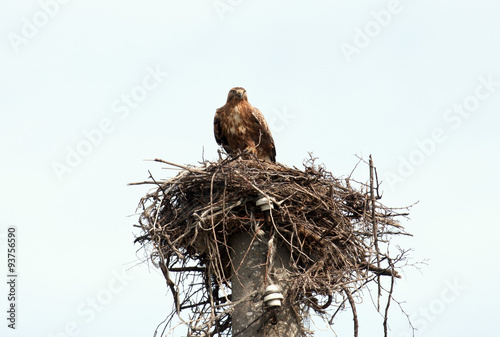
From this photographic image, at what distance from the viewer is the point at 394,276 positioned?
322 inches

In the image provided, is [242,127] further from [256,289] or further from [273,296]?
[273,296]

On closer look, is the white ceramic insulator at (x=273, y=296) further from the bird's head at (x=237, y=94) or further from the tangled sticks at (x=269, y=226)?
the bird's head at (x=237, y=94)

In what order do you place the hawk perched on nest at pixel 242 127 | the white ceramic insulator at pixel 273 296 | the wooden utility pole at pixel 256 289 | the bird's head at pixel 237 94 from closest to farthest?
→ the white ceramic insulator at pixel 273 296 < the wooden utility pole at pixel 256 289 < the hawk perched on nest at pixel 242 127 < the bird's head at pixel 237 94

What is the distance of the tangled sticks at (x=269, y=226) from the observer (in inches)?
301

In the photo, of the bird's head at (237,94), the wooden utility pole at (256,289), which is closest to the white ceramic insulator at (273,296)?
the wooden utility pole at (256,289)

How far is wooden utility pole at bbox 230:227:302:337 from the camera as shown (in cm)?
729

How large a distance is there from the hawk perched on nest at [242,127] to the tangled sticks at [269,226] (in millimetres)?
1900

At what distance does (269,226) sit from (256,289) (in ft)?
2.34

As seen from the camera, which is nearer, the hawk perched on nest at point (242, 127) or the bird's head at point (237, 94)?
the hawk perched on nest at point (242, 127)

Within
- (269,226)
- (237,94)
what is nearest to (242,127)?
(237,94)

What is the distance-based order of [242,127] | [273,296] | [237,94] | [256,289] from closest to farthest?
[273,296]
[256,289]
[242,127]
[237,94]

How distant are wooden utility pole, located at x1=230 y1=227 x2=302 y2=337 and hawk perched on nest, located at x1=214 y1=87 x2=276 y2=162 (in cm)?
273

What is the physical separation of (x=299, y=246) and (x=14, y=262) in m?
5.02

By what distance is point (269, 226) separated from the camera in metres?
7.80
